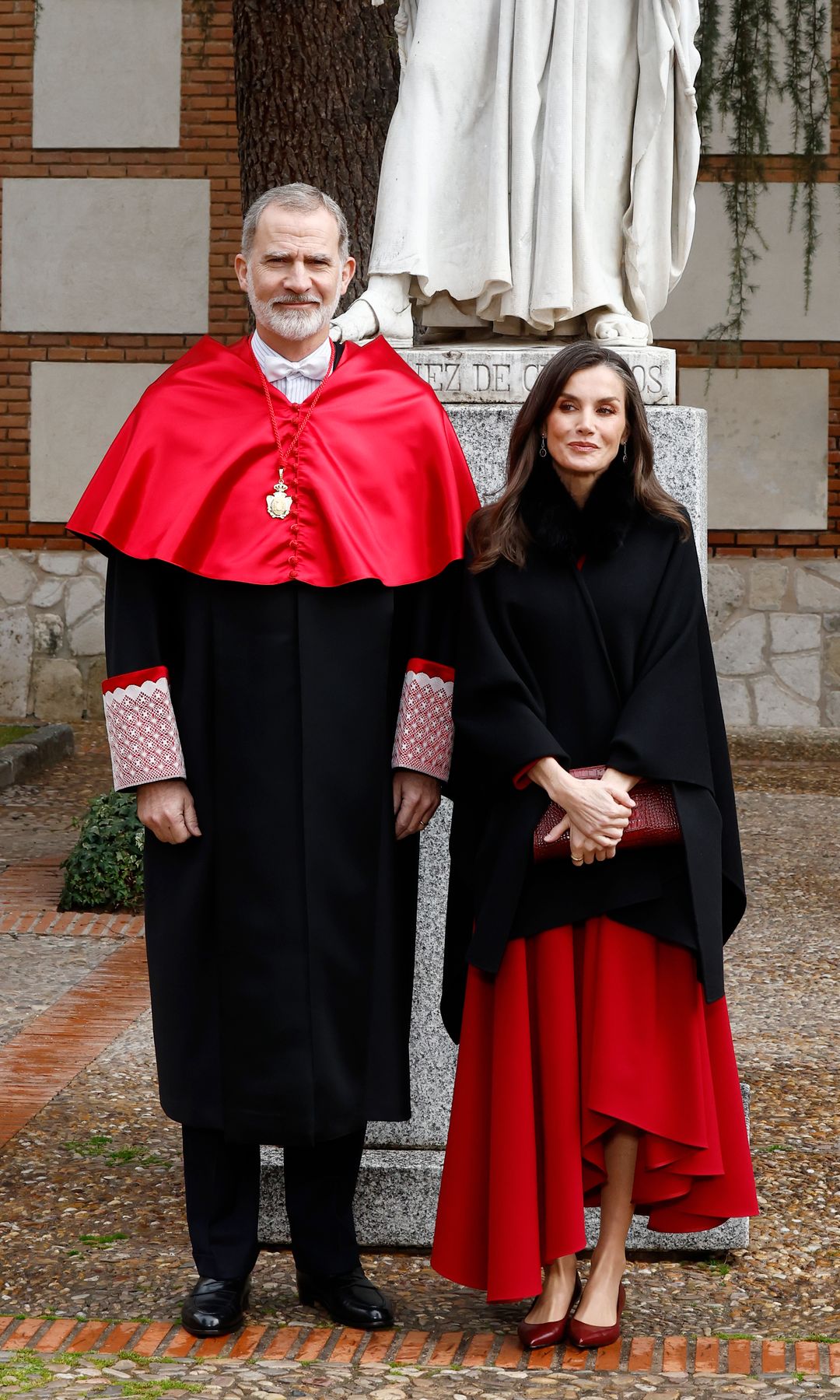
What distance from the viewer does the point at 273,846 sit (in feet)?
10.4

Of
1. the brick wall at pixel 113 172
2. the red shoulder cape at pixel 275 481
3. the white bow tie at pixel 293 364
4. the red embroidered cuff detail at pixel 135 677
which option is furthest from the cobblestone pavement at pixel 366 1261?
the brick wall at pixel 113 172

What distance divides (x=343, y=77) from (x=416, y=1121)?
516 cm

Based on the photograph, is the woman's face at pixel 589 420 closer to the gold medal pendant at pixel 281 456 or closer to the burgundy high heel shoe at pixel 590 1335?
the gold medal pendant at pixel 281 456

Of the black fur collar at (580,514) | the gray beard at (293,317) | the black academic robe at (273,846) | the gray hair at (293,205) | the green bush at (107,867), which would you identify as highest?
the gray hair at (293,205)

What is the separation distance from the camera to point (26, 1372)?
3.06m

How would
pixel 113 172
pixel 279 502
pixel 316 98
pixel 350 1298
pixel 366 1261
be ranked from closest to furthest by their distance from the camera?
pixel 279 502
pixel 350 1298
pixel 366 1261
pixel 316 98
pixel 113 172

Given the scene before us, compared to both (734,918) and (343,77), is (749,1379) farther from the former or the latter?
(343,77)

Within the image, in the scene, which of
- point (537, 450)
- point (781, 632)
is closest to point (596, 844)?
point (537, 450)

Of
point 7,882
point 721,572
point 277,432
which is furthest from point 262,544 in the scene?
point 721,572

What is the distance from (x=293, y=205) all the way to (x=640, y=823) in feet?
4.15

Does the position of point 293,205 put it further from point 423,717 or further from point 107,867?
point 107,867

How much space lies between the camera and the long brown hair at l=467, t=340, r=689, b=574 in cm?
309

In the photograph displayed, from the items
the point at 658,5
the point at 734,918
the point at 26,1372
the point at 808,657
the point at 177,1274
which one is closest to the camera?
the point at 26,1372

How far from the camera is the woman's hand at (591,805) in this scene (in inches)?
117
